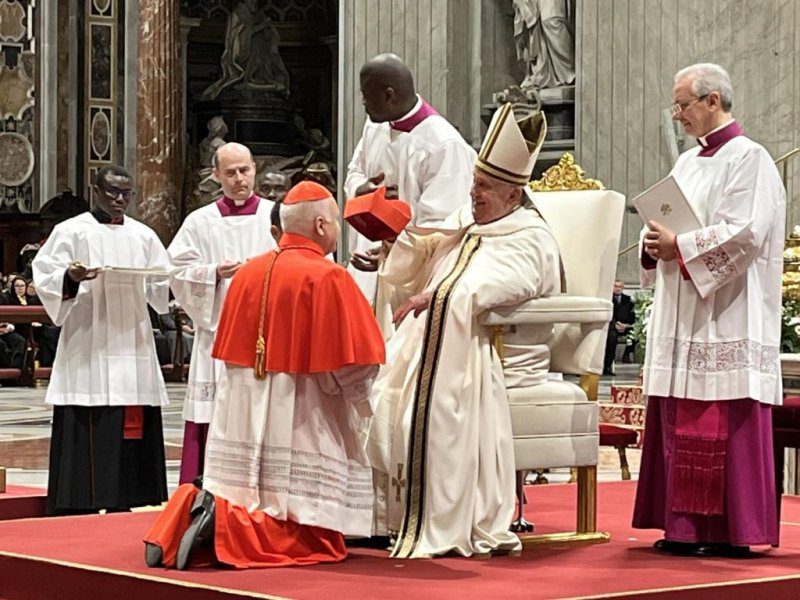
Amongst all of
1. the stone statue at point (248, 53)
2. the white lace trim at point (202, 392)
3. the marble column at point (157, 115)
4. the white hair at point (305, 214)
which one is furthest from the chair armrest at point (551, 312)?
the stone statue at point (248, 53)

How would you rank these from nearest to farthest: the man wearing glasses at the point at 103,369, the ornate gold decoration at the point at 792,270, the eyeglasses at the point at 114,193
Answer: the man wearing glasses at the point at 103,369 → the eyeglasses at the point at 114,193 → the ornate gold decoration at the point at 792,270

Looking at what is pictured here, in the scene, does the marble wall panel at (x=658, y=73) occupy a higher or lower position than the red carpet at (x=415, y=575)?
higher

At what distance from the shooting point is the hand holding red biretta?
5.90 meters

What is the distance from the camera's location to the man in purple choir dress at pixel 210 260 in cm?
732

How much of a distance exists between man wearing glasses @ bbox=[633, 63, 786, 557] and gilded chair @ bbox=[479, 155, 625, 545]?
26 cm

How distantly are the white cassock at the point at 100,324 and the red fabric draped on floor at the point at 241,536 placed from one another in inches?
89.1

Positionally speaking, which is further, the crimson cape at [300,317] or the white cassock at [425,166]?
the white cassock at [425,166]

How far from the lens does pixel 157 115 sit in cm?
2102

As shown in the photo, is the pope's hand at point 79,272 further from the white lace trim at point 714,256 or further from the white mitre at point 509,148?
the white lace trim at point 714,256

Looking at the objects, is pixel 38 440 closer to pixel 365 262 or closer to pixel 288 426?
pixel 365 262

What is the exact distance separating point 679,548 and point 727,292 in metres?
0.87

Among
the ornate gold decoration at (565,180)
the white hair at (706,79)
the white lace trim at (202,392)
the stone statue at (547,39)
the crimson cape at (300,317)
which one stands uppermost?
the stone statue at (547,39)

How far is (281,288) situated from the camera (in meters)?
5.49

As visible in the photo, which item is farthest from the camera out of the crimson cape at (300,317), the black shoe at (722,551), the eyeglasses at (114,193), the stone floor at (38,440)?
the stone floor at (38,440)
